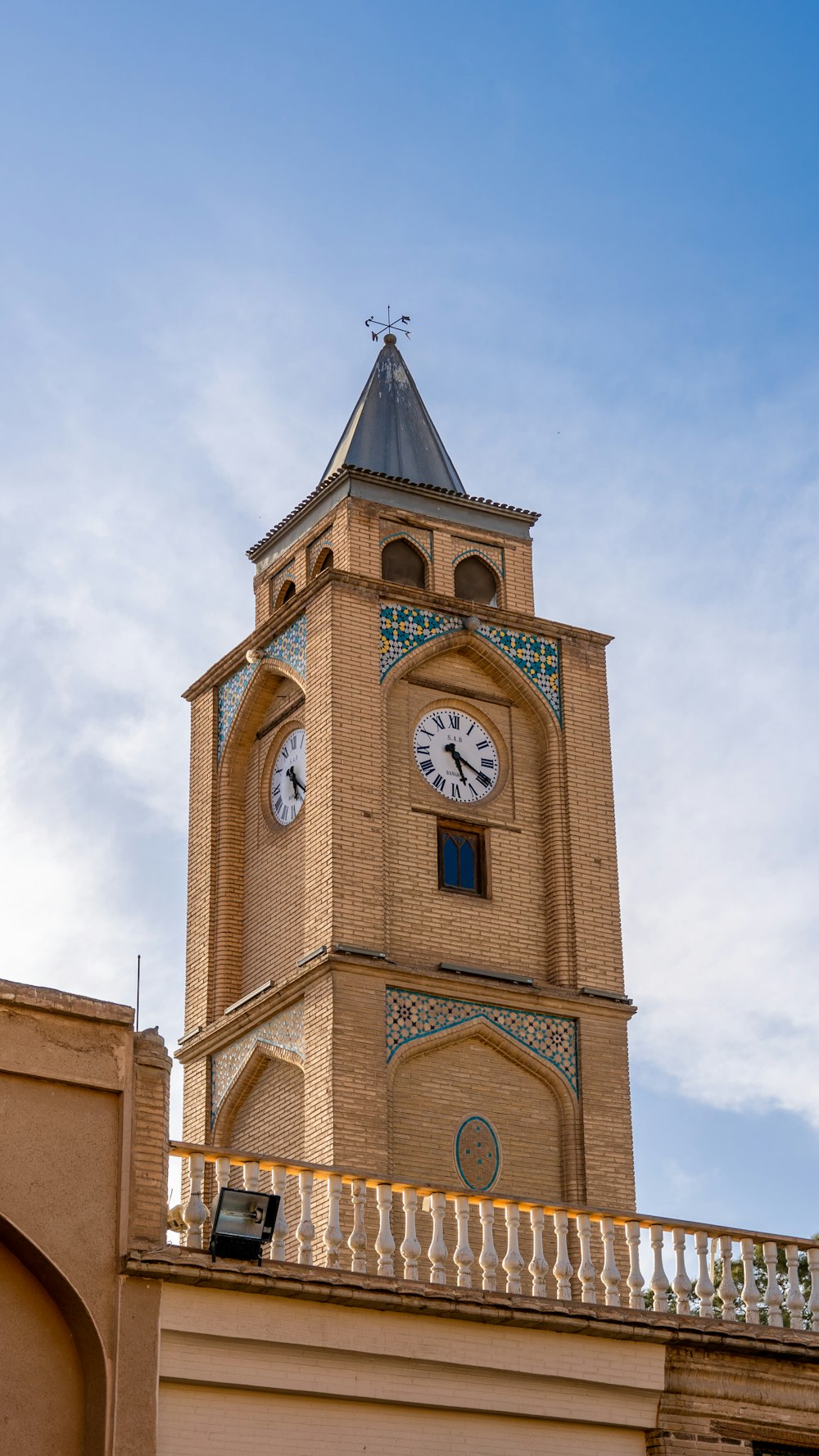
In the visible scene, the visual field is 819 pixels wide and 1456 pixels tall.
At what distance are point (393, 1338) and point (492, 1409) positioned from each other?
2.55 feet

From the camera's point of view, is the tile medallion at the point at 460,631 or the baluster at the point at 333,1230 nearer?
the baluster at the point at 333,1230

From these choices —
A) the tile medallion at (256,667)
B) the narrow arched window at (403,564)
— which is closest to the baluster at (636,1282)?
the tile medallion at (256,667)

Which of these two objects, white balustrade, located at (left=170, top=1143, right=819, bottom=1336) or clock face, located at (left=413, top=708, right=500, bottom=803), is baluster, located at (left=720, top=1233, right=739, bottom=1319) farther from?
clock face, located at (left=413, top=708, right=500, bottom=803)

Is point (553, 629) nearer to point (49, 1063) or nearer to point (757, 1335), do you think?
point (757, 1335)

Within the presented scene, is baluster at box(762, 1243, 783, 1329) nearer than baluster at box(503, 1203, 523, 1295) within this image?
No

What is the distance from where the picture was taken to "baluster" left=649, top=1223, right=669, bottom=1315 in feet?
44.3

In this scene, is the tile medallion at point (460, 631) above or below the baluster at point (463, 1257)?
above

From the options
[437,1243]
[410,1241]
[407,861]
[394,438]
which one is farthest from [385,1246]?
[394,438]

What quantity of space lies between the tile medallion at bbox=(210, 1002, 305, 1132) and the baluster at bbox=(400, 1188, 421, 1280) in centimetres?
661

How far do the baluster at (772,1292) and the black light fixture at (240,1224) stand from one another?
3548mm

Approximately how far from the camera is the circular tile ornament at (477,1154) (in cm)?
1936

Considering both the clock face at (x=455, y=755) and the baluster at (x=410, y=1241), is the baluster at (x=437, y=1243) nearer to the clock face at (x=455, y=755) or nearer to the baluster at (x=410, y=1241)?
the baluster at (x=410, y=1241)

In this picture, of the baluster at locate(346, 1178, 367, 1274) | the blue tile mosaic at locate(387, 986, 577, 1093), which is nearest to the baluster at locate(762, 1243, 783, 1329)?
the baluster at locate(346, 1178, 367, 1274)

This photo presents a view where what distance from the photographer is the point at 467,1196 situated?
13.3m
